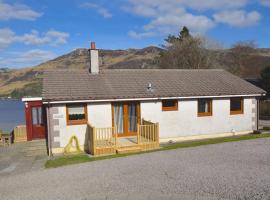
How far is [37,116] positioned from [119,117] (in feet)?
23.3

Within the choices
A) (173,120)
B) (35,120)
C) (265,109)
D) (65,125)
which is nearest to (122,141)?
(65,125)

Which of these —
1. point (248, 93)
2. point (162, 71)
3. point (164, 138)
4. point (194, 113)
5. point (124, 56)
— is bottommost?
point (164, 138)

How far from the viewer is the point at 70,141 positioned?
50.0 feet

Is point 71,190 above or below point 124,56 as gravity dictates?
below

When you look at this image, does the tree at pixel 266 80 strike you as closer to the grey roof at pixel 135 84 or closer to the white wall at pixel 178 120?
the grey roof at pixel 135 84

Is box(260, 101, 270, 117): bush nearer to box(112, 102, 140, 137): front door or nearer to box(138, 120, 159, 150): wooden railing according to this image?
box(112, 102, 140, 137): front door

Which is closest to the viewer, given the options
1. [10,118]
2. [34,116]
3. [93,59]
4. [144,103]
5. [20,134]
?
[144,103]

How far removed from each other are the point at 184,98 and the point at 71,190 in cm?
1095

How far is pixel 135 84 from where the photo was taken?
1805 cm

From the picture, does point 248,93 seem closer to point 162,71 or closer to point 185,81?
point 185,81

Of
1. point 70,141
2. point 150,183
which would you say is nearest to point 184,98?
point 70,141

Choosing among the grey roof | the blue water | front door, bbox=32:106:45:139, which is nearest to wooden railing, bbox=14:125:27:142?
front door, bbox=32:106:45:139

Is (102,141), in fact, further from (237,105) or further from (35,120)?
(237,105)

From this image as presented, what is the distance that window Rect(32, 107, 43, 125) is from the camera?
19.8 metres
